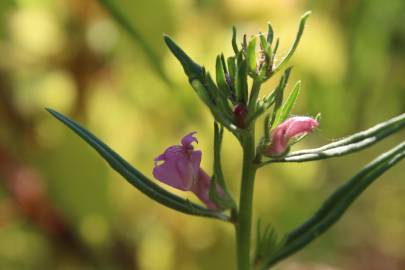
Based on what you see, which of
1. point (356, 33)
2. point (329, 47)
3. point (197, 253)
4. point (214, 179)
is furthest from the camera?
point (356, 33)

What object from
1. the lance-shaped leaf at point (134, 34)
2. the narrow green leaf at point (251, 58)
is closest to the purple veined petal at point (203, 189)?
the narrow green leaf at point (251, 58)

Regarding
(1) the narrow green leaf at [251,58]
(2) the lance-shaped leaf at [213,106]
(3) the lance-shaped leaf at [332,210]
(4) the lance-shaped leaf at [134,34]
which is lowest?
(3) the lance-shaped leaf at [332,210]

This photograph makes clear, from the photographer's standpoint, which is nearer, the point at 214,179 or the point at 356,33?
the point at 214,179

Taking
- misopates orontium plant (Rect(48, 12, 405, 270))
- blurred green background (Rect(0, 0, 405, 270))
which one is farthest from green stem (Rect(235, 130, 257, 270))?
blurred green background (Rect(0, 0, 405, 270))

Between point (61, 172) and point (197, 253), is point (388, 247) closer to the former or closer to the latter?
point (197, 253)

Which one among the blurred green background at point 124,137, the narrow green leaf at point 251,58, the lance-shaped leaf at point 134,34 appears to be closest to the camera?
the narrow green leaf at point 251,58

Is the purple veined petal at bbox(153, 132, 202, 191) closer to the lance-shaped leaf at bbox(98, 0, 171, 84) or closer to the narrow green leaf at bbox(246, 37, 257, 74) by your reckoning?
the narrow green leaf at bbox(246, 37, 257, 74)

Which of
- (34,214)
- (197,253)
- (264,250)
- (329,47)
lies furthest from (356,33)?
(264,250)

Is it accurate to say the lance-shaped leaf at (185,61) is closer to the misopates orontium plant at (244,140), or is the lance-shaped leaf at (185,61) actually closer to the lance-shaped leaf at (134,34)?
the misopates orontium plant at (244,140)
